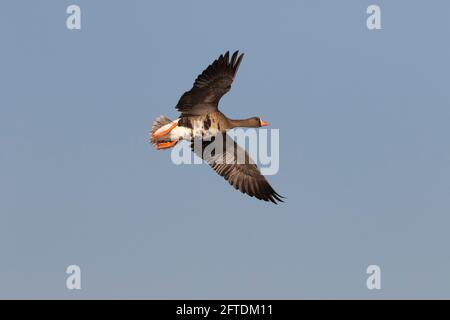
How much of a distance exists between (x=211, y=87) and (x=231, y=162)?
8.35 feet

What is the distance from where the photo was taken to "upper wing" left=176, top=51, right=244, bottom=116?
77.4 ft

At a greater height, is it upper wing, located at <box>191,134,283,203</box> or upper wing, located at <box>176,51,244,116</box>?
upper wing, located at <box>176,51,244,116</box>

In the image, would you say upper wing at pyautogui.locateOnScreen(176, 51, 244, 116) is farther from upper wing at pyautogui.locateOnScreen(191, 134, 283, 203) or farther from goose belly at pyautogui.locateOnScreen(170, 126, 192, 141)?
upper wing at pyautogui.locateOnScreen(191, 134, 283, 203)

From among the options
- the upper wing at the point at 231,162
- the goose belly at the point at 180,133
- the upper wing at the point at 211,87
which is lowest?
the upper wing at the point at 231,162

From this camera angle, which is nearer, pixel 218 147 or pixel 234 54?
pixel 234 54

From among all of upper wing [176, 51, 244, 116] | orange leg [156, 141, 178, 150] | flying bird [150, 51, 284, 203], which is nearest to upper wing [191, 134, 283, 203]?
flying bird [150, 51, 284, 203]

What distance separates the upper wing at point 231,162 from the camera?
25.6 meters

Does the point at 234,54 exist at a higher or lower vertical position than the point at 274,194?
higher

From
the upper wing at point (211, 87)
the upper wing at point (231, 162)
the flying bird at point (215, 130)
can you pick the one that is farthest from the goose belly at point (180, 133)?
the upper wing at point (231, 162)

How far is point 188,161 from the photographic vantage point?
25609 mm

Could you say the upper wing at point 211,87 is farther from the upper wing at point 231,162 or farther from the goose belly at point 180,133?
the upper wing at point 231,162
